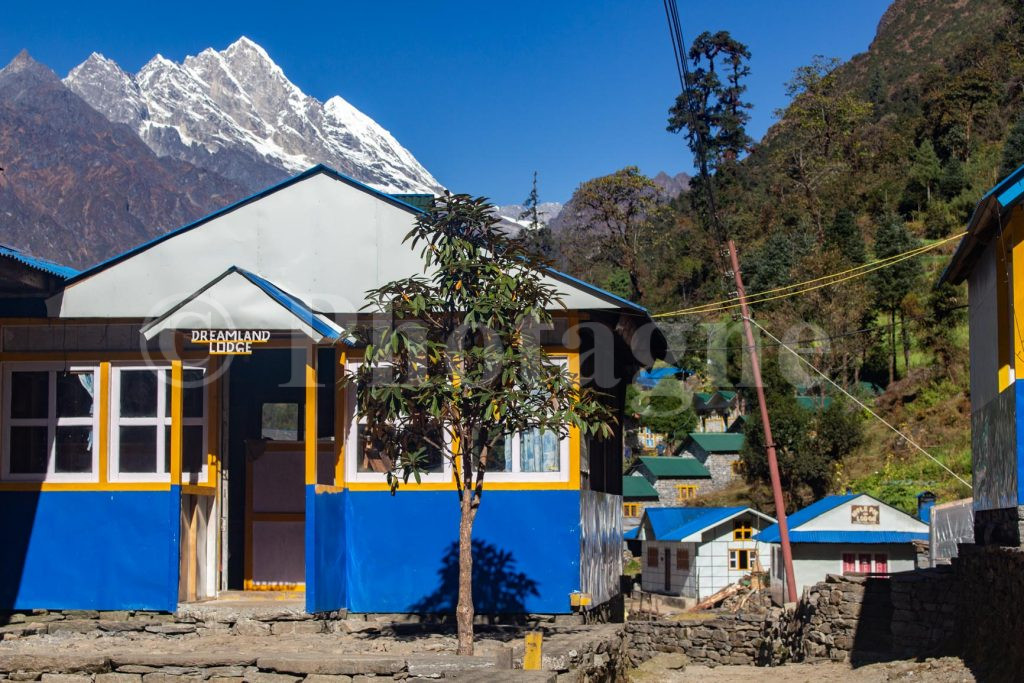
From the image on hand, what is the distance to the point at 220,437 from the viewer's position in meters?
15.5

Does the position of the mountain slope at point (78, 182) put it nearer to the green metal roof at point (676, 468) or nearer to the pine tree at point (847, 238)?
the green metal roof at point (676, 468)

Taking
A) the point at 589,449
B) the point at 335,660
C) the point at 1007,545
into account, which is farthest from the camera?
the point at 589,449

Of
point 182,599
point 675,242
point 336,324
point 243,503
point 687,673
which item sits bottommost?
point 687,673

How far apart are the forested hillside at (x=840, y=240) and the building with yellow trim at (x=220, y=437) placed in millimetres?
20837

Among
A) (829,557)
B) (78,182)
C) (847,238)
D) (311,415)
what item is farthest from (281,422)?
(78,182)

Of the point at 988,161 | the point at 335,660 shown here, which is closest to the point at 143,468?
the point at 335,660

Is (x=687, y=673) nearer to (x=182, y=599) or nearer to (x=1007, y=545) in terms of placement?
(x=1007, y=545)

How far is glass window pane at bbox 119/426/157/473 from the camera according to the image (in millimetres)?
14555

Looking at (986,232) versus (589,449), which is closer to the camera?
(986,232)

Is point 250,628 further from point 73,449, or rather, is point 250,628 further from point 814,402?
point 814,402

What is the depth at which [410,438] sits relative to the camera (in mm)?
11773

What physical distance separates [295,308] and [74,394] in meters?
3.33

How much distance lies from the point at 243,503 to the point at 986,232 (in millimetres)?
10054

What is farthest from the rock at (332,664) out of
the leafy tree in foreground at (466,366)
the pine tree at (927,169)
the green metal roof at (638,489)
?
the pine tree at (927,169)
